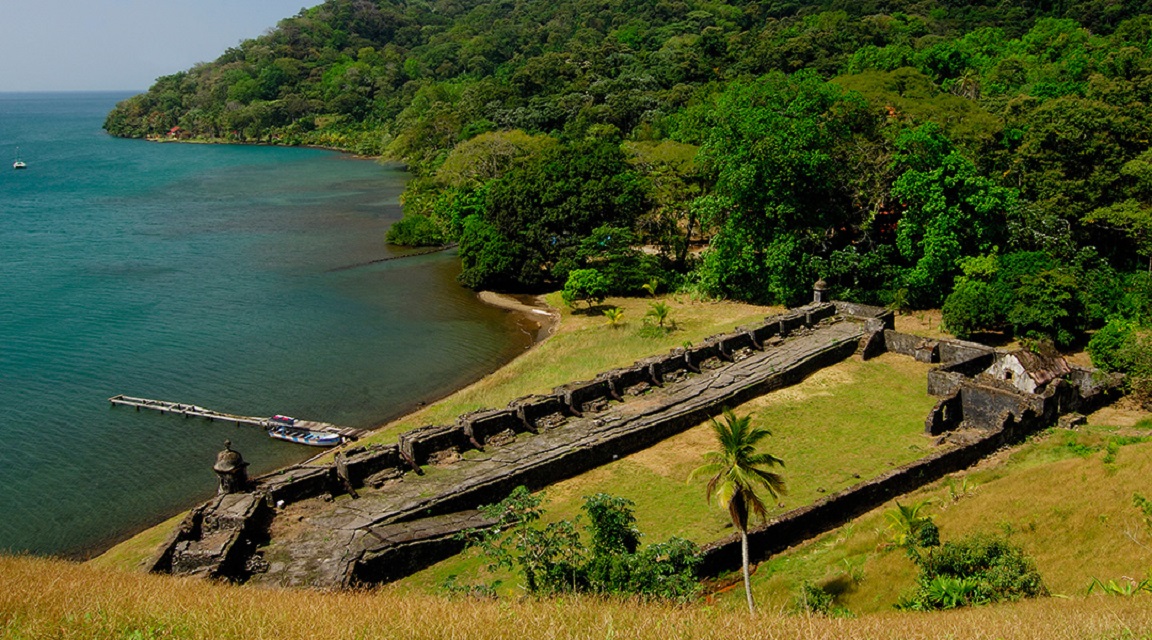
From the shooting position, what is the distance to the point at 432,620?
9852 mm

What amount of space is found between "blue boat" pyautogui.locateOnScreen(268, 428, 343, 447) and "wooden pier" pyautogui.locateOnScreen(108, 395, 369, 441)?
179 mm

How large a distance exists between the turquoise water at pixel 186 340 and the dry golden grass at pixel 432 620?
42.0 feet

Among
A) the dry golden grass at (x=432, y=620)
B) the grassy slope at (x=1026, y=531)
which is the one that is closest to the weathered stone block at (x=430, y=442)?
the grassy slope at (x=1026, y=531)

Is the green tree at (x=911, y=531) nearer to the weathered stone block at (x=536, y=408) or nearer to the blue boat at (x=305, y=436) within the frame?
the weathered stone block at (x=536, y=408)

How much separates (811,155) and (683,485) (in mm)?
18155

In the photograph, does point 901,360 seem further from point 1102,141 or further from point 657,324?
point 1102,141

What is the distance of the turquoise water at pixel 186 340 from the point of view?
80.9 feet

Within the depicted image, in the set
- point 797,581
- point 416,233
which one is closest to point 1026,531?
point 797,581

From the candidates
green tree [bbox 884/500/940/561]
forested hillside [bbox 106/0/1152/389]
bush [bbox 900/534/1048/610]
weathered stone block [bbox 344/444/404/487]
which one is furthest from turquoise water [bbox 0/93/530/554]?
bush [bbox 900/534/1048/610]

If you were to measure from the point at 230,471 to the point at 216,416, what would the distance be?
35.2ft

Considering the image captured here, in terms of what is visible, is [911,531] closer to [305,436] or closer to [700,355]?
[700,355]

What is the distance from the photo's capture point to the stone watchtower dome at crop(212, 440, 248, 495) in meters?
18.3

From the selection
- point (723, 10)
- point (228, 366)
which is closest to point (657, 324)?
point (228, 366)

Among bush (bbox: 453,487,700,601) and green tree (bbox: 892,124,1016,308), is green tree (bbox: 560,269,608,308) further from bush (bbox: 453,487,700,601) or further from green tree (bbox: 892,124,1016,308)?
bush (bbox: 453,487,700,601)
